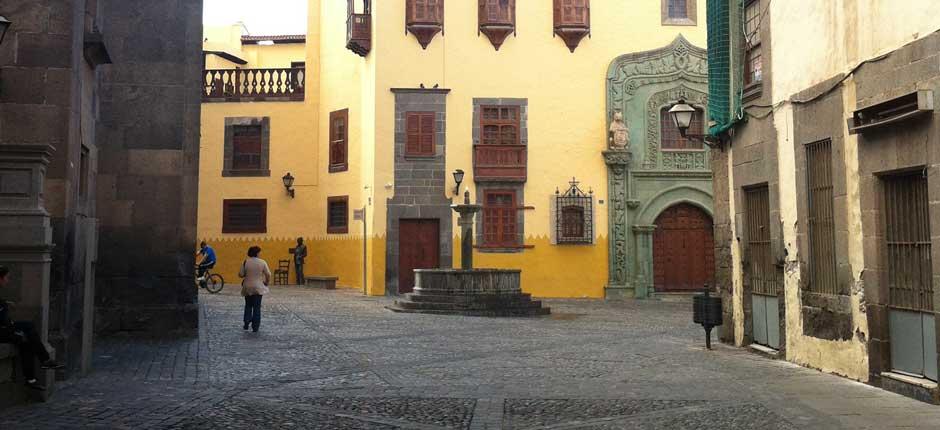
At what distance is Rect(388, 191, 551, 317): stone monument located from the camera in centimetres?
1994

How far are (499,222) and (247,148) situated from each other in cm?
933

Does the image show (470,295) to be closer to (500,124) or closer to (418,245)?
(418,245)

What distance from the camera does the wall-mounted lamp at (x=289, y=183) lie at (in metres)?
30.1

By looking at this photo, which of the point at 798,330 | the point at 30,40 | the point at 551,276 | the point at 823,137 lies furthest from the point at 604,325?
the point at 30,40

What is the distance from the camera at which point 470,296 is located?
2002 cm

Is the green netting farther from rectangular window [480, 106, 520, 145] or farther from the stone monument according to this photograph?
rectangular window [480, 106, 520, 145]

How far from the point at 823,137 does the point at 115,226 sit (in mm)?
9980

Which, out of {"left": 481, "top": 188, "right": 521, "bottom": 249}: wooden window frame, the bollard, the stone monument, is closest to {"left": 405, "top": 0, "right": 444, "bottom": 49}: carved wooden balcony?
{"left": 481, "top": 188, "right": 521, "bottom": 249}: wooden window frame

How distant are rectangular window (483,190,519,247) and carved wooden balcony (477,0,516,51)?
163 inches

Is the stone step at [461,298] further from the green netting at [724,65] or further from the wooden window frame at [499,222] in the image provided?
the green netting at [724,65]

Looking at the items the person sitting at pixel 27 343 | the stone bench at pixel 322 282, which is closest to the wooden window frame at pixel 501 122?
the stone bench at pixel 322 282

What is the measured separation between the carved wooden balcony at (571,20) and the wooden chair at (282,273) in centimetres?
1128

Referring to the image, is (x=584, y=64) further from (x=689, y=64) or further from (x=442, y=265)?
(x=442, y=265)

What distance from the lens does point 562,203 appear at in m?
26.8
